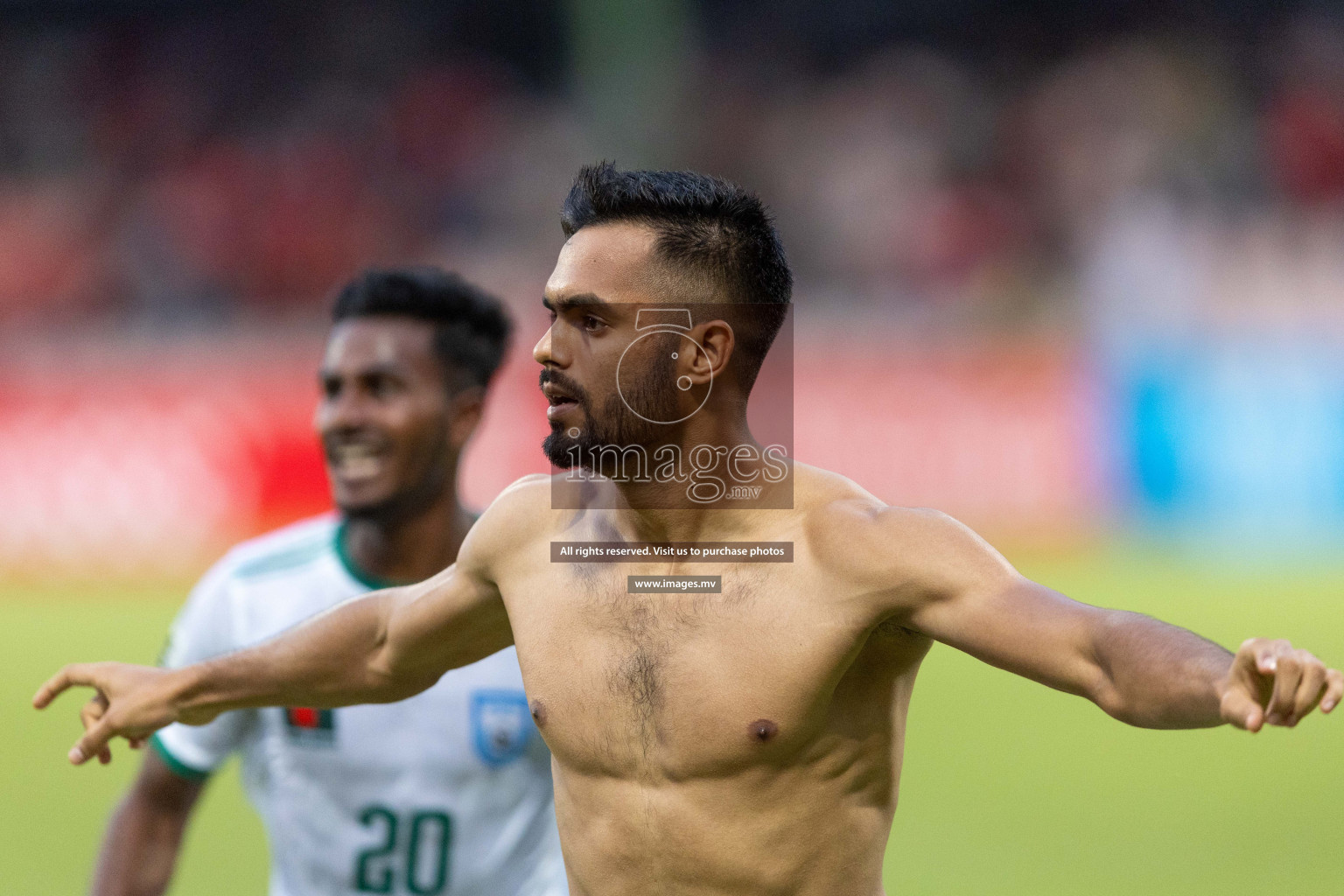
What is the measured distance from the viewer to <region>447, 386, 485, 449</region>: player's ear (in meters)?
4.61

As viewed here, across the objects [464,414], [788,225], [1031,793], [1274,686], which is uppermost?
[788,225]

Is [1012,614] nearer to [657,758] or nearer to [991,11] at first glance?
[657,758]

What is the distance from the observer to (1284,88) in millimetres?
16516

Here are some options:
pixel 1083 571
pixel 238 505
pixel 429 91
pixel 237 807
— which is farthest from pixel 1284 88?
pixel 237 807

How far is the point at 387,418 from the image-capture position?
14.6 feet

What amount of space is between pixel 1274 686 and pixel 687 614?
3.97ft

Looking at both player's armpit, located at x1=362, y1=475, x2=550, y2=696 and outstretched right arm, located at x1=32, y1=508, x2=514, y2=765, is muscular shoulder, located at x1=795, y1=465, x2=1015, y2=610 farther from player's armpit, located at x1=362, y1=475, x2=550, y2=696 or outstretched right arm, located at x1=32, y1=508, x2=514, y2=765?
outstretched right arm, located at x1=32, y1=508, x2=514, y2=765

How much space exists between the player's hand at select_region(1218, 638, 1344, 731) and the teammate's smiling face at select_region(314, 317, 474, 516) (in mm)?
2715

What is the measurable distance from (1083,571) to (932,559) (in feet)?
32.9

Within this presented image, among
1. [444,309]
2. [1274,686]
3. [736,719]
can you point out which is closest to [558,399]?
[736,719]

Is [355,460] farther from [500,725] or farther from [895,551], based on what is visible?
[895,551]

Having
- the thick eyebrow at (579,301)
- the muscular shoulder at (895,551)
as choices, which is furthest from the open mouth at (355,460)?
the muscular shoulder at (895,551)

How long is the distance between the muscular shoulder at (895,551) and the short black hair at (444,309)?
6.47 ft

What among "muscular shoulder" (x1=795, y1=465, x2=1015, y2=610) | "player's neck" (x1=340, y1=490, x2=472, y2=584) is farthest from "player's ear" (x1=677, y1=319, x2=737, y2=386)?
"player's neck" (x1=340, y1=490, x2=472, y2=584)
